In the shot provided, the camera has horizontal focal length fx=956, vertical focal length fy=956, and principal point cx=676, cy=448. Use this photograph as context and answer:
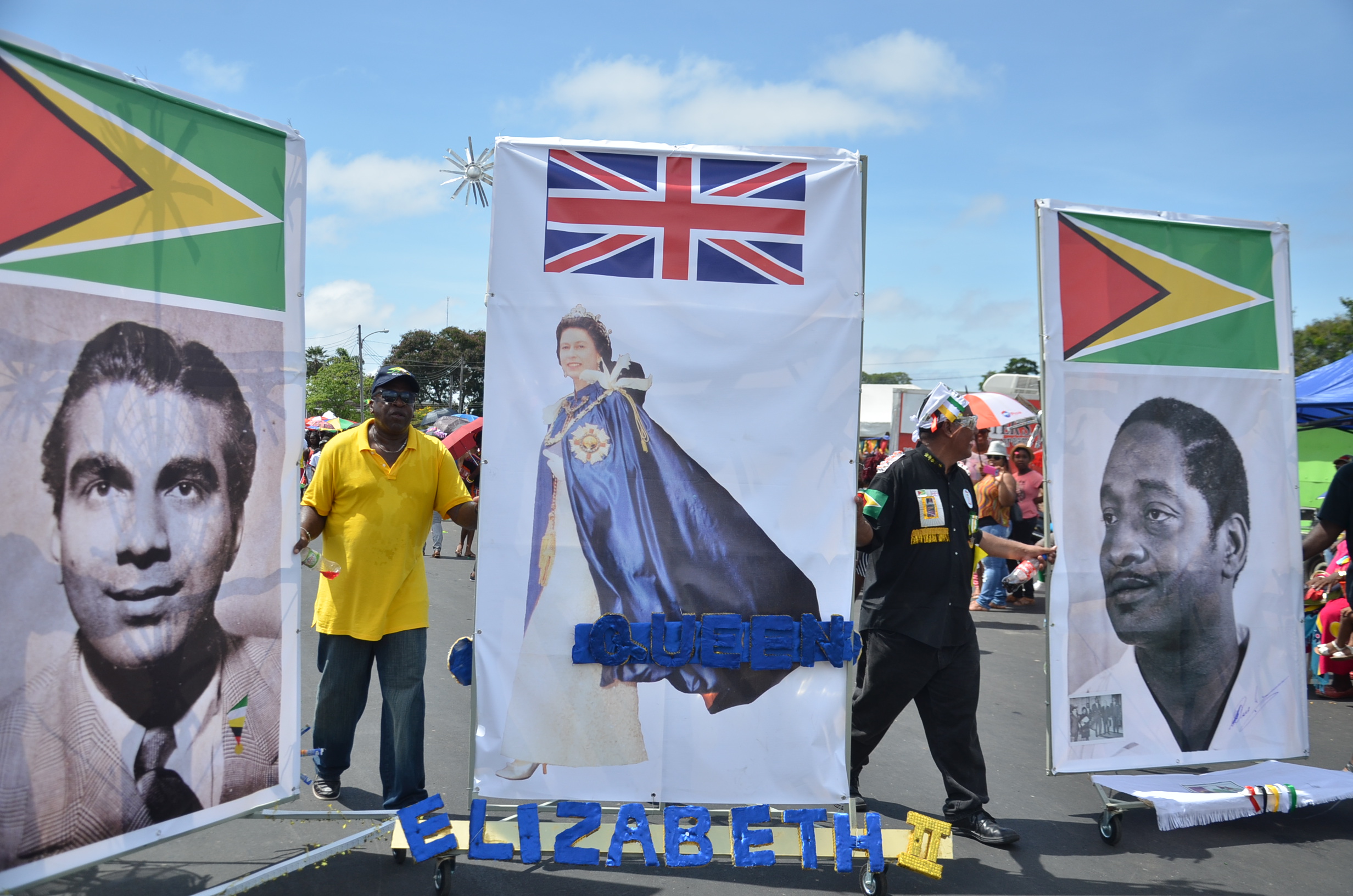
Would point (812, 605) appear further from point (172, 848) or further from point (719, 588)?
point (172, 848)

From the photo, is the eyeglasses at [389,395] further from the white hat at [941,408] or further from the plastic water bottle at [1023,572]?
the plastic water bottle at [1023,572]

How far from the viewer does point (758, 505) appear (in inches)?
151

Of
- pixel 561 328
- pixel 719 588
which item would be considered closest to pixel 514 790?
pixel 719 588

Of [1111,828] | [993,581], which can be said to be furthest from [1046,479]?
[993,581]

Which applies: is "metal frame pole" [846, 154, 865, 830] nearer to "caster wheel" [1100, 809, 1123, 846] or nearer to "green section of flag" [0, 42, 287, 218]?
"caster wheel" [1100, 809, 1123, 846]

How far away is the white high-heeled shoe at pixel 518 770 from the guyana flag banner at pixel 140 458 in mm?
777

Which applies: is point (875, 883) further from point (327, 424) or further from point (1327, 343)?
point (1327, 343)

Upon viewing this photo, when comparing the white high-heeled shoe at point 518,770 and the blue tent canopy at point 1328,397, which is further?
the blue tent canopy at point 1328,397

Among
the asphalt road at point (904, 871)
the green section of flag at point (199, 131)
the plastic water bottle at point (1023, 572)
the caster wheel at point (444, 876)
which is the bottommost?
the asphalt road at point (904, 871)

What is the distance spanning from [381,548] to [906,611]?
239 centimetres

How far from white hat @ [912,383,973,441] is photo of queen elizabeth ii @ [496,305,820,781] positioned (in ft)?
3.90

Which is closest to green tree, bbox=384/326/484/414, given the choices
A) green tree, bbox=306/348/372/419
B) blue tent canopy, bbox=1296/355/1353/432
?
green tree, bbox=306/348/372/419

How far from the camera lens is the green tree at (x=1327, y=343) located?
78.2 feet

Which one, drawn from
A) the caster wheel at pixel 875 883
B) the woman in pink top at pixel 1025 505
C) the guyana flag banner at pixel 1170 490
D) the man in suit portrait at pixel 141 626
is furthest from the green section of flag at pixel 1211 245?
the woman in pink top at pixel 1025 505
